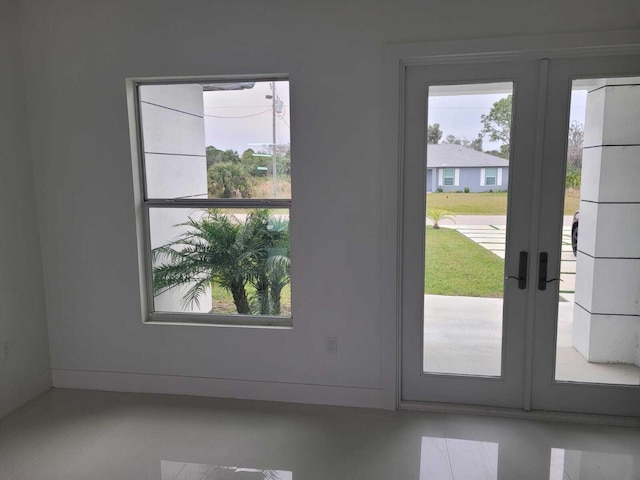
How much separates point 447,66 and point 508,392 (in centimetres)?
212

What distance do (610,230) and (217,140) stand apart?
2.57 m

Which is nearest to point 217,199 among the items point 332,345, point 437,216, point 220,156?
point 220,156

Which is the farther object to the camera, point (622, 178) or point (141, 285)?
point (141, 285)

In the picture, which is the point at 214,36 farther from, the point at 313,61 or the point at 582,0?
the point at 582,0

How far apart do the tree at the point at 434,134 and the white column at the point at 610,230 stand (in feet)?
2.83

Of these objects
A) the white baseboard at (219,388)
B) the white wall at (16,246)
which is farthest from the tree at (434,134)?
the white wall at (16,246)

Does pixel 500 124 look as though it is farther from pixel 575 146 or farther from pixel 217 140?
pixel 217 140

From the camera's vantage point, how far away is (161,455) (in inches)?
97.8

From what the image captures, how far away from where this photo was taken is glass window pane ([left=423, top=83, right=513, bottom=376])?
2.76 meters

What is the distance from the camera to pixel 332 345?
2975 mm

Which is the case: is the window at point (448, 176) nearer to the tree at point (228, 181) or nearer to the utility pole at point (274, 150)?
the utility pole at point (274, 150)

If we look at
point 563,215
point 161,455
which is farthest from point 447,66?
point 161,455

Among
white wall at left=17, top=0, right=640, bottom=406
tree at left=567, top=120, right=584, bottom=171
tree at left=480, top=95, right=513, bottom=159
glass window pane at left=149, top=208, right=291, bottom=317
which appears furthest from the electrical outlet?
tree at left=567, top=120, right=584, bottom=171

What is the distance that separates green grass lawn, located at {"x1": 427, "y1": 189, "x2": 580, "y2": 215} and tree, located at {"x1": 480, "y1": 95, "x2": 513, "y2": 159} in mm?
270
